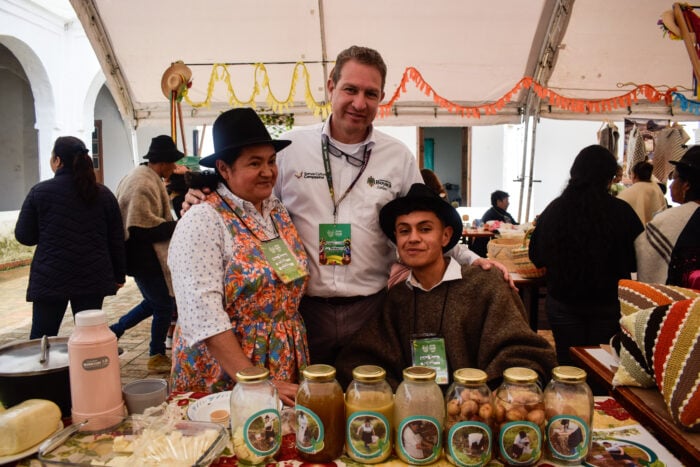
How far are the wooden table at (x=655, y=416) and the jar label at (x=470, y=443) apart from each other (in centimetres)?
59

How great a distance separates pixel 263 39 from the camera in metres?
6.74

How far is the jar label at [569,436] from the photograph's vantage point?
121 centimetres

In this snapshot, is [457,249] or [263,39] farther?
[263,39]

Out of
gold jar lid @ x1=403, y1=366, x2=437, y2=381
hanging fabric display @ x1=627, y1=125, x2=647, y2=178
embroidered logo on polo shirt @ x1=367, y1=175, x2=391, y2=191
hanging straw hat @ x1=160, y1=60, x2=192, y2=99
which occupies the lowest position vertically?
gold jar lid @ x1=403, y1=366, x2=437, y2=381

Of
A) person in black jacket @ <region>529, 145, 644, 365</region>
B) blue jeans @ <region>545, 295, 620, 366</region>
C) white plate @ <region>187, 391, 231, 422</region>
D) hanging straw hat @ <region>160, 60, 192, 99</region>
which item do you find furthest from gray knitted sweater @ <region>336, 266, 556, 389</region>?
hanging straw hat @ <region>160, 60, 192, 99</region>

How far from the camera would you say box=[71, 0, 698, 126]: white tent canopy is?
20.8 ft

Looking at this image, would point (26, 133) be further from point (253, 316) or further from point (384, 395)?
point (384, 395)

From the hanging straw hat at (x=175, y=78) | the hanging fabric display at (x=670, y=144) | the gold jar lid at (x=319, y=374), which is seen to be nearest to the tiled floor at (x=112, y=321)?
the hanging straw hat at (x=175, y=78)

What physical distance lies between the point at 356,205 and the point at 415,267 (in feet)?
1.21

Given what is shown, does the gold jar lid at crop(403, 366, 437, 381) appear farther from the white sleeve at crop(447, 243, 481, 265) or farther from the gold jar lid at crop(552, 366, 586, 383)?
the white sleeve at crop(447, 243, 481, 265)

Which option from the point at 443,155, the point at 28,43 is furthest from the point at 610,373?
the point at 443,155

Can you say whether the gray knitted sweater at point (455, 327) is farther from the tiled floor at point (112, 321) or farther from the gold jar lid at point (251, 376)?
the tiled floor at point (112, 321)

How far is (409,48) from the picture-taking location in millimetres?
6781

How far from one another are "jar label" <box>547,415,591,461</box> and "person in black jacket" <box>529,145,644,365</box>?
2062mm
